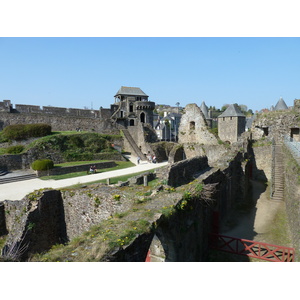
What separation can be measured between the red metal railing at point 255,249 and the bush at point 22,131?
81.7 feet

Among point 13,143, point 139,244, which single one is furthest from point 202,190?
point 13,143

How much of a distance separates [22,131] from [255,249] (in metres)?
26.3

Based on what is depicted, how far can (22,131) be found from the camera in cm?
2736

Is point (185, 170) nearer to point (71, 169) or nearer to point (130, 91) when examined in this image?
point (71, 169)

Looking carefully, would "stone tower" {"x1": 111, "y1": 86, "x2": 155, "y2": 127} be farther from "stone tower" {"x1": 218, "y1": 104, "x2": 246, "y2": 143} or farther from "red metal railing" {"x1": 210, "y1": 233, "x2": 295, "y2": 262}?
"red metal railing" {"x1": 210, "y1": 233, "x2": 295, "y2": 262}

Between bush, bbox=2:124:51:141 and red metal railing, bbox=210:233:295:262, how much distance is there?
24.9 meters

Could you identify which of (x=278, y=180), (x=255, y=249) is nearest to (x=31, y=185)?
(x=255, y=249)

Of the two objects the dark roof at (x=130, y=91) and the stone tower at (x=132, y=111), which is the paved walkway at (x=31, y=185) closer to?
the stone tower at (x=132, y=111)

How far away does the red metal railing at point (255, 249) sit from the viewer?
8.60m

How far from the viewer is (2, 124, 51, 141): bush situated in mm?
26969

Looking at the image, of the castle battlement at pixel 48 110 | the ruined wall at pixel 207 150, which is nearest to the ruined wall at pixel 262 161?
the ruined wall at pixel 207 150

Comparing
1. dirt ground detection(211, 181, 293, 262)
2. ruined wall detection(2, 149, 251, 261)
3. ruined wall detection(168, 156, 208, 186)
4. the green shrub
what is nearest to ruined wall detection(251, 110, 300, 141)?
dirt ground detection(211, 181, 293, 262)

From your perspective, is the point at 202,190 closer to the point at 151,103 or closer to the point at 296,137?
the point at 296,137

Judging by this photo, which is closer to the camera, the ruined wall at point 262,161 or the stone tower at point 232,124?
the ruined wall at point 262,161
